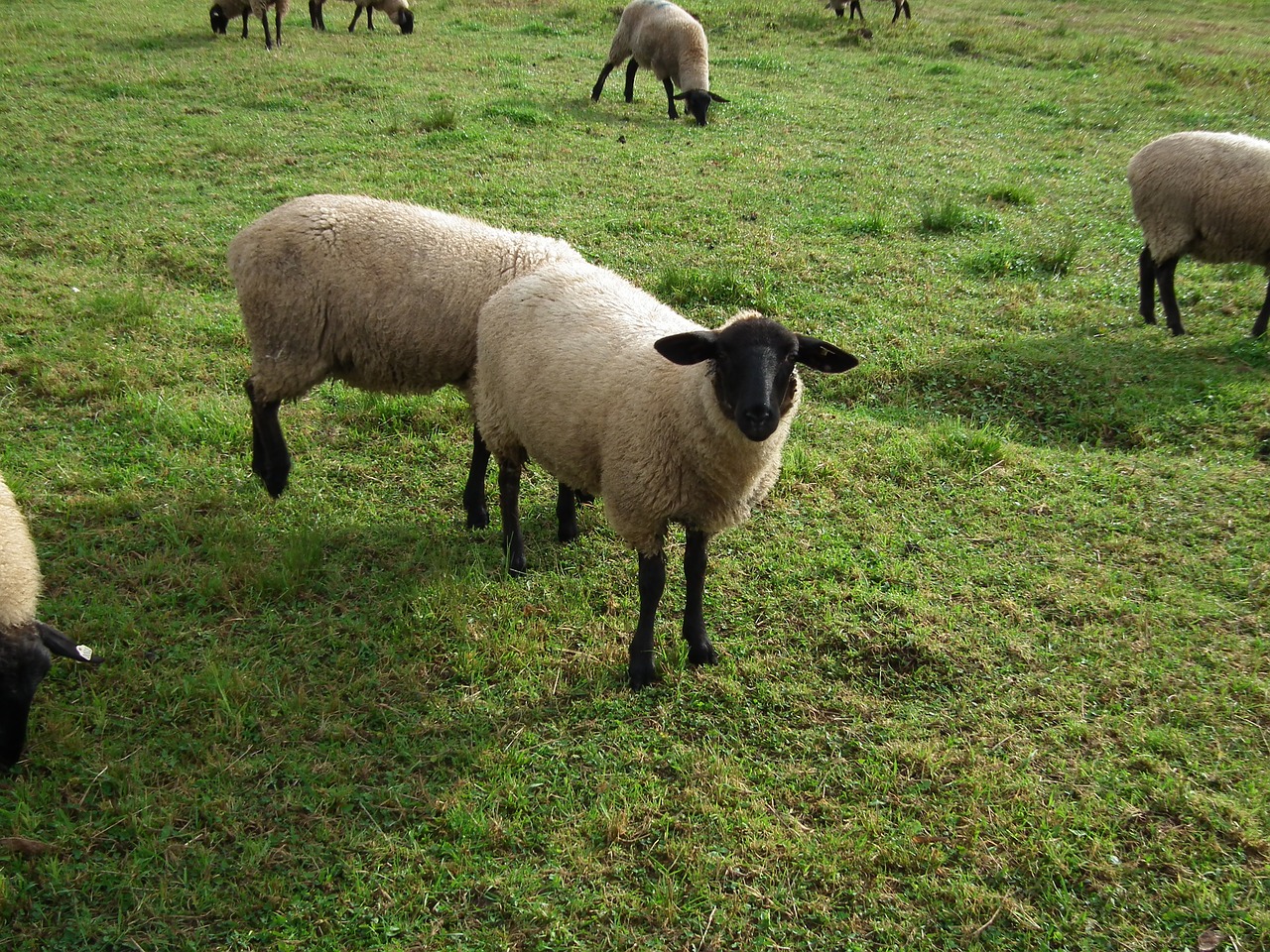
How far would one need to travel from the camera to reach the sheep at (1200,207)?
664 cm

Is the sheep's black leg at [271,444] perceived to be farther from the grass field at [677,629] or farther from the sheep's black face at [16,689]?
the sheep's black face at [16,689]

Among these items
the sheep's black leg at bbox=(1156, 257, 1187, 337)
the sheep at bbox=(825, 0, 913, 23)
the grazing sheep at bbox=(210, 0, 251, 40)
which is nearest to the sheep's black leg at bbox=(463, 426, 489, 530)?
the sheep's black leg at bbox=(1156, 257, 1187, 337)

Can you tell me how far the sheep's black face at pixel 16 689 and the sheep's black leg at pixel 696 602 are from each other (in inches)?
97.0

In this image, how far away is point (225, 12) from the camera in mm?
15203

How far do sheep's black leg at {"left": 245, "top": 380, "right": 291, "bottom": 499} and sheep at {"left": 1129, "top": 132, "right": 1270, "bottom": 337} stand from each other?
626 cm

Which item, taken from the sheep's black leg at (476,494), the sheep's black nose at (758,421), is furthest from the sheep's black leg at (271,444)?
the sheep's black nose at (758,421)

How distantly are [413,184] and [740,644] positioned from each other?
21.2 feet

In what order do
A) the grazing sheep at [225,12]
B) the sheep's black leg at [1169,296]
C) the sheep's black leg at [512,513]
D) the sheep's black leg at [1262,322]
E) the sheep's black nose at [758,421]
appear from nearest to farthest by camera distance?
1. the sheep's black nose at [758,421]
2. the sheep's black leg at [512,513]
3. the sheep's black leg at [1262,322]
4. the sheep's black leg at [1169,296]
5. the grazing sheep at [225,12]

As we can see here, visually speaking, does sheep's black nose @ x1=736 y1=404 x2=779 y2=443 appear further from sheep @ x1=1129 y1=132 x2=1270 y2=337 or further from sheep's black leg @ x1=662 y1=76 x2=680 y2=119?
sheep's black leg @ x1=662 y1=76 x2=680 y2=119

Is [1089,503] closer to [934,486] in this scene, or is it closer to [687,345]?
[934,486]

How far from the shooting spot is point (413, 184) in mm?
8703

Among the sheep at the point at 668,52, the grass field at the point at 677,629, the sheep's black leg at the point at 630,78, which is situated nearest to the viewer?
the grass field at the point at 677,629

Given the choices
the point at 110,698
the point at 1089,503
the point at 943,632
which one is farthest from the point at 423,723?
the point at 1089,503

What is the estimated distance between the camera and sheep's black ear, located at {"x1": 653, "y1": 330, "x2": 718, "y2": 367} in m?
3.32
